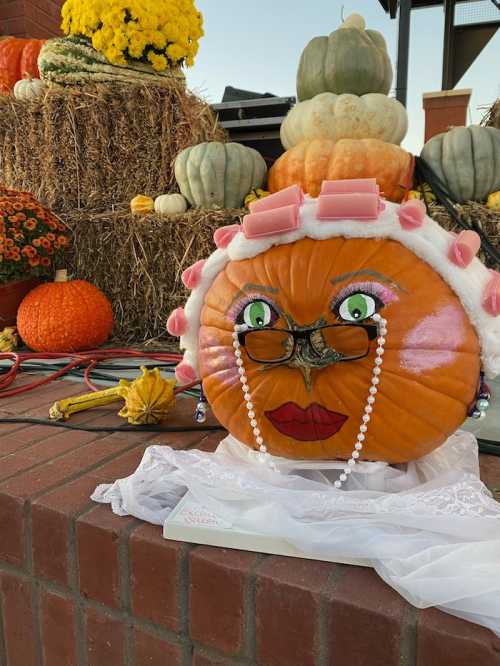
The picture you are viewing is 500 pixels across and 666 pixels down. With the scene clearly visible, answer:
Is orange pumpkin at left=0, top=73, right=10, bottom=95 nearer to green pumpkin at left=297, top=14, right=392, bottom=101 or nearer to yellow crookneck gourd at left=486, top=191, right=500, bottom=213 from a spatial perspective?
green pumpkin at left=297, top=14, right=392, bottom=101

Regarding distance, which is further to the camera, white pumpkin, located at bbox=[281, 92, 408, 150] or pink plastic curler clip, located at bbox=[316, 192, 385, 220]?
white pumpkin, located at bbox=[281, 92, 408, 150]

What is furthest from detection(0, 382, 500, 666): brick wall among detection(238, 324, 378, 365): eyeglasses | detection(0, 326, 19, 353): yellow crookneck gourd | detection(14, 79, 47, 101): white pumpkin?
detection(14, 79, 47, 101): white pumpkin

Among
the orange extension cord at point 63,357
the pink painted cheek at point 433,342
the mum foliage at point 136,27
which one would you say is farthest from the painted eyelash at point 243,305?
the mum foliage at point 136,27

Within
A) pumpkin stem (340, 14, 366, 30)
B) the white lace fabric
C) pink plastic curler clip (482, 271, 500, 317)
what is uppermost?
pumpkin stem (340, 14, 366, 30)

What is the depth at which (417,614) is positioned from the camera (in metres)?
0.63

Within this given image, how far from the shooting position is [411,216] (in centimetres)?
82

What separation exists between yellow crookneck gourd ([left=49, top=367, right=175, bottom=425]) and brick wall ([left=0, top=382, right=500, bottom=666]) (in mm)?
178

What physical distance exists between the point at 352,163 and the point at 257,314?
→ 174 cm

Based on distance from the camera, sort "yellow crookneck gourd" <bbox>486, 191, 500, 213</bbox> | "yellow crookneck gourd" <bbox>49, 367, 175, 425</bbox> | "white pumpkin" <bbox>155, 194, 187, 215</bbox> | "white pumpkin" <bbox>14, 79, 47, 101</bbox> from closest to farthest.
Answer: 1. "yellow crookneck gourd" <bbox>49, 367, 175, 425</bbox>
2. "yellow crookneck gourd" <bbox>486, 191, 500, 213</bbox>
3. "white pumpkin" <bbox>155, 194, 187, 215</bbox>
4. "white pumpkin" <bbox>14, 79, 47, 101</bbox>

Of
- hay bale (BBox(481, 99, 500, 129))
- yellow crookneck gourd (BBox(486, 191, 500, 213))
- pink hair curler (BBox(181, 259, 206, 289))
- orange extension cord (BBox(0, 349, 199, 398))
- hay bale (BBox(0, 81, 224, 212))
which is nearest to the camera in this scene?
pink hair curler (BBox(181, 259, 206, 289))

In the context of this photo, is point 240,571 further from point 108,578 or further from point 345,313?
point 345,313

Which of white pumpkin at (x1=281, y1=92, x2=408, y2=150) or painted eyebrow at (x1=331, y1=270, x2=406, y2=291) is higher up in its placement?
white pumpkin at (x1=281, y1=92, x2=408, y2=150)

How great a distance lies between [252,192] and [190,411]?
5.06 ft

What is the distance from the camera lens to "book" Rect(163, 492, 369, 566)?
75 cm
